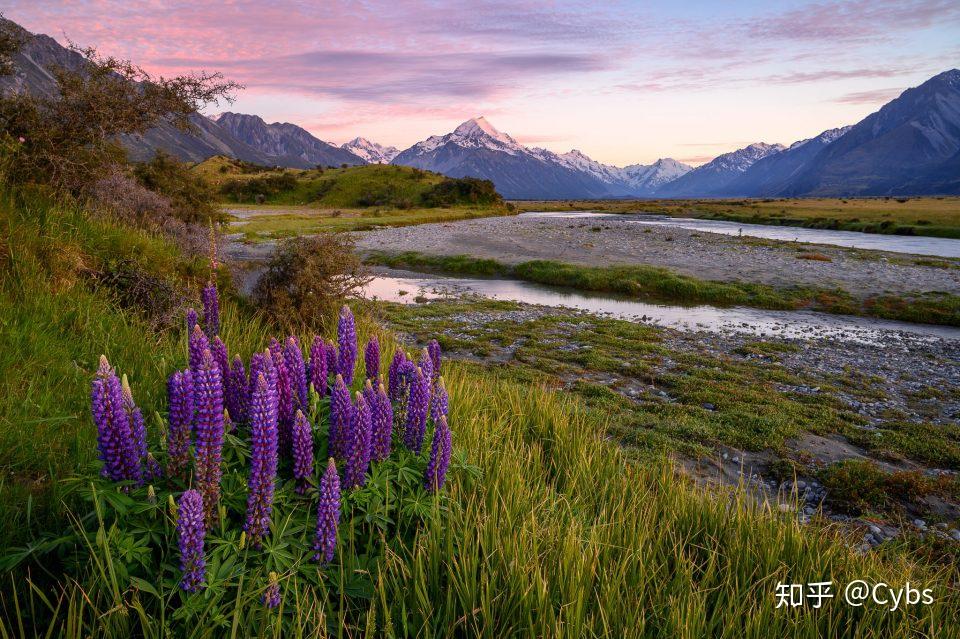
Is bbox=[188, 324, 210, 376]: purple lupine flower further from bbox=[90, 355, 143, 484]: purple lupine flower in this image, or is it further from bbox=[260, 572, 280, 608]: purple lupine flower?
bbox=[260, 572, 280, 608]: purple lupine flower

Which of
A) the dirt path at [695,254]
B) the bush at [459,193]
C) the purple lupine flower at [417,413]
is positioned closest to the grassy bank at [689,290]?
the dirt path at [695,254]

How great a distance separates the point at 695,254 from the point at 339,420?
47.0 metres

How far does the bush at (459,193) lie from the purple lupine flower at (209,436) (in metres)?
110

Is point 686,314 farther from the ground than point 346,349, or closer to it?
closer to it

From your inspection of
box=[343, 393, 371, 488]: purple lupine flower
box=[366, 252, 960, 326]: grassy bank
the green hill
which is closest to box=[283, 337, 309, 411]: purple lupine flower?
box=[343, 393, 371, 488]: purple lupine flower

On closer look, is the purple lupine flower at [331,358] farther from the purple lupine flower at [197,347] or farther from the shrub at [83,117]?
the shrub at [83,117]

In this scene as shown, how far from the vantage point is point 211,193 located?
29234 millimetres

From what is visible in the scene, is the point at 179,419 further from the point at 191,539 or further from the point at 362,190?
the point at 362,190

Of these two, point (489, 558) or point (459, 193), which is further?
point (459, 193)

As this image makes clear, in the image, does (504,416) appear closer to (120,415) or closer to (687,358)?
(120,415)

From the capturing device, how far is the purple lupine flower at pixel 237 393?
4.07 metres

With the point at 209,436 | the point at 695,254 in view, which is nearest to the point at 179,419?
the point at 209,436

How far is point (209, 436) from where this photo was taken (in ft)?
9.79

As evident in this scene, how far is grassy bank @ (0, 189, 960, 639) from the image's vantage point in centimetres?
299
